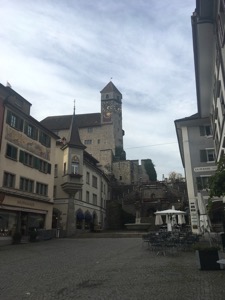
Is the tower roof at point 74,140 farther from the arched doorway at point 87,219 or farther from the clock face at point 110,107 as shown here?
the clock face at point 110,107

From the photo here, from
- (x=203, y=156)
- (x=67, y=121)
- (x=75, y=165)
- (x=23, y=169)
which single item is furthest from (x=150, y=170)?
(x=23, y=169)

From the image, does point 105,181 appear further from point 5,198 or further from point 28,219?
point 5,198

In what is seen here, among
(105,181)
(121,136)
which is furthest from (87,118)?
(105,181)

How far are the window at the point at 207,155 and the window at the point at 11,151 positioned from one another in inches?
761

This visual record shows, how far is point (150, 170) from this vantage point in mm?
81438

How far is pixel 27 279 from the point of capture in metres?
9.44

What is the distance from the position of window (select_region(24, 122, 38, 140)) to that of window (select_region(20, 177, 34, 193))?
4.60 meters

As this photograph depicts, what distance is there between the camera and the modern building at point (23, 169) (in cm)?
2695

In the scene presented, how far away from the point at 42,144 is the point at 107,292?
27.9 meters

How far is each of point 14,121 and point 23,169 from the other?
15.5 ft

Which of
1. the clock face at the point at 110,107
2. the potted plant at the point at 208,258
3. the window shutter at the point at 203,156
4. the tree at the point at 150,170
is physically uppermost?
the clock face at the point at 110,107


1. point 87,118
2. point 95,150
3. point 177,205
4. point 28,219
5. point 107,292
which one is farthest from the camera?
point 87,118

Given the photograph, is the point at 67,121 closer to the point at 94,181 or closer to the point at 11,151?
the point at 94,181

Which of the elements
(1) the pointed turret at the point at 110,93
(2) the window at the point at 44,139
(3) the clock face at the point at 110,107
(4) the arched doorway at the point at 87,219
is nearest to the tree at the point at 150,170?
(3) the clock face at the point at 110,107
